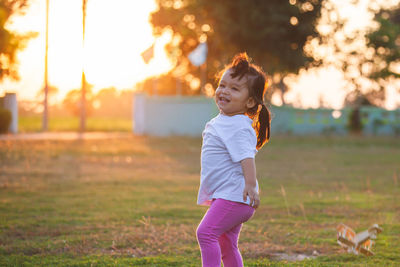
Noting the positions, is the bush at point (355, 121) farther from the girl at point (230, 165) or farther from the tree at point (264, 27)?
the girl at point (230, 165)

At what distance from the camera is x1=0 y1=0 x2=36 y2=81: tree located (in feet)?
68.2

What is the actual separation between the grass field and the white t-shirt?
1.29 m

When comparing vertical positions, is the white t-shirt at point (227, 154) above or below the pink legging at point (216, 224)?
above

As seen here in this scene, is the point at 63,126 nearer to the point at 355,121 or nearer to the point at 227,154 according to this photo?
the point at 355,121

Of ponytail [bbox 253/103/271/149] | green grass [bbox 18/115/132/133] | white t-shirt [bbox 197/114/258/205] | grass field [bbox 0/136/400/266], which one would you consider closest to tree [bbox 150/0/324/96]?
green grass [bbox 18/115/132/133]

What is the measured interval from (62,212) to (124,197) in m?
1.28

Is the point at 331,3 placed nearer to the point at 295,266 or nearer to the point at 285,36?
the point at 285,36

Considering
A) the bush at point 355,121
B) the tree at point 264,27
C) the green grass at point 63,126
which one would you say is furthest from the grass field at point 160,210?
the bush at point 355,121

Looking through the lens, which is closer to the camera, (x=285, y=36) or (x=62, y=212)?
(x=62, y=212)

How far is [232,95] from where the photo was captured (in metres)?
3.14

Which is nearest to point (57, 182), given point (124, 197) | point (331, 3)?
point (124, 197)

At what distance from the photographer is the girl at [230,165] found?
301 centimetres

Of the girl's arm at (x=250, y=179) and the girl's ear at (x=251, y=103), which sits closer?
the girl's arm at (x=250, y=179)

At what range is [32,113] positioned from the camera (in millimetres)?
31297
